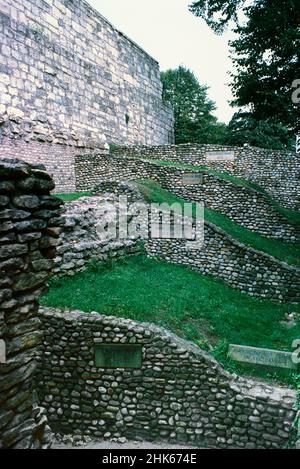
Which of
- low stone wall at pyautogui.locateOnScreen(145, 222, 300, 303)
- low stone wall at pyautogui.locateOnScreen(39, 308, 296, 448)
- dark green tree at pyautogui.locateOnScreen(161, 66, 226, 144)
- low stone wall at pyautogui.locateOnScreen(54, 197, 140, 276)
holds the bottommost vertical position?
low stone wall at pyautogui.locateOnScreen(39, 308, 296, 448)

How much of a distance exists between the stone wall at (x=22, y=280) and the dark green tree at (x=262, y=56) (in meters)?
9.71

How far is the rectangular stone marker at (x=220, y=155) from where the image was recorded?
53.1 feet

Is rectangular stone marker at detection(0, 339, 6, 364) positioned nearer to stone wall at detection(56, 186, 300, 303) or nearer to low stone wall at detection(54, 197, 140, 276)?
low stone wall at detection(54, 197, 140, 276)

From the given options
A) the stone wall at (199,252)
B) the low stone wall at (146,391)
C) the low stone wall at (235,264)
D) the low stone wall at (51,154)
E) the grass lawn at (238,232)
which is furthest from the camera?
the low stone wall at (51,154)

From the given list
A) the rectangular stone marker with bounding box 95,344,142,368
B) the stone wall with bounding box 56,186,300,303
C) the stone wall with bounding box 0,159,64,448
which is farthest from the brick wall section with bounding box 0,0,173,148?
the stone wall with bounding box 0,159,64,448

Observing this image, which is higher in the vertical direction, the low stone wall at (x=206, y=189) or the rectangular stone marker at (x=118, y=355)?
the low stone wall at (x=206, y=189)

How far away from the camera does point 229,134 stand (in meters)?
23.5

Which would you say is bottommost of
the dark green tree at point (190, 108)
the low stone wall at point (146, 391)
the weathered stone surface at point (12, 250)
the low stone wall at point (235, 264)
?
the low stone wall at point (146, 391)

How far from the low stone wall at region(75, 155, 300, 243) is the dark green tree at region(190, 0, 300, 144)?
2807mm

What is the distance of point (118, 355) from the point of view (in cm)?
688

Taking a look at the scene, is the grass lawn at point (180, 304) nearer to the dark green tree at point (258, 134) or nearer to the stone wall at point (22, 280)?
the stone wall at point (22, 280)

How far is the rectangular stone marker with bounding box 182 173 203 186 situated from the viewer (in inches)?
557

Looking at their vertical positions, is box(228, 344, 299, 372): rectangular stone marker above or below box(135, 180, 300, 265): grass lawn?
below

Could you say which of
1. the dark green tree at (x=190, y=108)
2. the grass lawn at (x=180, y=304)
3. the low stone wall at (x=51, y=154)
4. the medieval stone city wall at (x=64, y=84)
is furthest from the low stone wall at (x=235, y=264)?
the dark green tree at (x=190, y=108)
